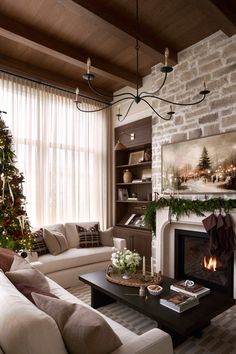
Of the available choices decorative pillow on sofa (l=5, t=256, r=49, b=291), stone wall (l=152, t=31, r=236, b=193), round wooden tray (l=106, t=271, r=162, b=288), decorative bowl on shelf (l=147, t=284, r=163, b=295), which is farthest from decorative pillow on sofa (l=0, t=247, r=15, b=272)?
stone wall (l=152, t=31, r=236, b=193)

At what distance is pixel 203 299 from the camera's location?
2373mm

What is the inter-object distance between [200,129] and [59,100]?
2.68 meters

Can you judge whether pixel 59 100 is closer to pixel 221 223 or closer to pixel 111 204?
pixel 111 204

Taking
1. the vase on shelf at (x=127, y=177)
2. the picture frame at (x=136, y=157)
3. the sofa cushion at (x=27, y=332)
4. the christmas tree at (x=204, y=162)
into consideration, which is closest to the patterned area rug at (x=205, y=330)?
the sofa cushion at (x=27, y=332)

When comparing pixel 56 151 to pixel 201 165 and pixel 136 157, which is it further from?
pixel 201 165

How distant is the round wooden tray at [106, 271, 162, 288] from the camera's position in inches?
106

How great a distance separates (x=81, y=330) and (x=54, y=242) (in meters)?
2.86

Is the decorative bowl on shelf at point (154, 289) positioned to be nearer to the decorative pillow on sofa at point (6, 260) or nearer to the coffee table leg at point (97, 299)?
the coffee table leg at point (97, 299)

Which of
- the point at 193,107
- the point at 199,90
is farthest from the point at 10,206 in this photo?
the point at 199,90

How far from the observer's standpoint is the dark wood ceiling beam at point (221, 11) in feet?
9.26

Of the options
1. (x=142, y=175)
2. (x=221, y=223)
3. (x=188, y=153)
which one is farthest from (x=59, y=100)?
(x=221, y=223)

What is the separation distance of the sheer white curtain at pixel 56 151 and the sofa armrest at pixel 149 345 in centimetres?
338

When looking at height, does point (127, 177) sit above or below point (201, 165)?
below

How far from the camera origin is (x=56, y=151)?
475 cm
